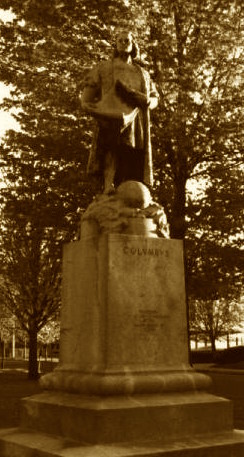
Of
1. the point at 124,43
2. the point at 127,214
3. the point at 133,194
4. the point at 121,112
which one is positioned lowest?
the point at 127,214

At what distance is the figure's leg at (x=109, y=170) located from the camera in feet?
28.3

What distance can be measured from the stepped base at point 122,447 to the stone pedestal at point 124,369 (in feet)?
0.04

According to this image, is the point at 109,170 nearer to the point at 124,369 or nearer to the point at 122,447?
the point at 124,369

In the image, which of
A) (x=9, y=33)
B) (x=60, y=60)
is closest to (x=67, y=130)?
(x=60, y=60)

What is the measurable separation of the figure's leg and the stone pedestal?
0.71 meters

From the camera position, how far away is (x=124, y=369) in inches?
290

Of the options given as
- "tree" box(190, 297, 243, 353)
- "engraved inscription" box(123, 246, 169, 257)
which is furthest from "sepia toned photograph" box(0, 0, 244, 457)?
"tree" box(190, 297, 243, 353)

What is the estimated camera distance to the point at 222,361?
4078cm

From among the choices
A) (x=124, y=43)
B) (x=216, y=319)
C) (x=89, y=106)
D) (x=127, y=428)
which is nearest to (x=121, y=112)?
(x=89, y=106)

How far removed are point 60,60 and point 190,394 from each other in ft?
40.4

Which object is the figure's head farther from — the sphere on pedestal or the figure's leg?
the sphere on pedestal

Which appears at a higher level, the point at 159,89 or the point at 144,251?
the point at 159,89

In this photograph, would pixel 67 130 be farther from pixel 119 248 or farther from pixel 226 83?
pixel 119 248

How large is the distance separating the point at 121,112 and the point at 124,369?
11.3 feet
